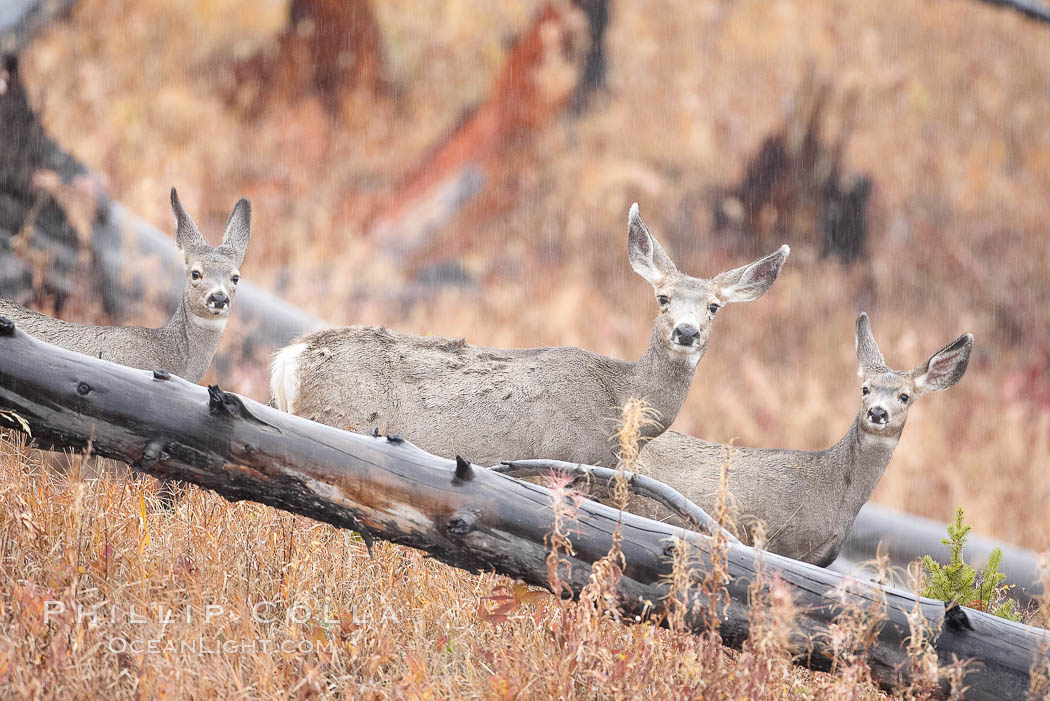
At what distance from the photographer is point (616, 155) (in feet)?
A: 47.2

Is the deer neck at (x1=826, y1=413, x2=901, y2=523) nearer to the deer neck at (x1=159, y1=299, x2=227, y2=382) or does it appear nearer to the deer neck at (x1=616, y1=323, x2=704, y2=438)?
the deer neck at (x1=616, y1=323, x2=704, y2=438)

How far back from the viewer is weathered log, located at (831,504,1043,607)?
26.6 feet

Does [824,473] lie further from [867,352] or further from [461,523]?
[461,523]

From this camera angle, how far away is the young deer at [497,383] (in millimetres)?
5883

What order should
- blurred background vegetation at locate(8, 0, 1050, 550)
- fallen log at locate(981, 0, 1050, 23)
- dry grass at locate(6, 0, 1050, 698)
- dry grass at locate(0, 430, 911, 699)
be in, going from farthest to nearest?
blurred background vegetation at locate(8, 0, 1050, 550) < dry grass at locate(6, 0, 1050, 698) < fallen log at locate(981, 0, 1050, 23) < dry grass at locate(0, 430, 911, 699)

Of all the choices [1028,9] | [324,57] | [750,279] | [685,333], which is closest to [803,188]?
[1028,9]

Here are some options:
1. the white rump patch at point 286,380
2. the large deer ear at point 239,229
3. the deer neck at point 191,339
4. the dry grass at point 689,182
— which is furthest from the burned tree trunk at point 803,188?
the white rump patch at point 286,380

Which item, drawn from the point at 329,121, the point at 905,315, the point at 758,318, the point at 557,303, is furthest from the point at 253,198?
the point at 905,315

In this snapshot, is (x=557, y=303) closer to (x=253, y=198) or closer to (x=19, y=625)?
(x=253, y=198)

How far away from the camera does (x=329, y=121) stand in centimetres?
1491

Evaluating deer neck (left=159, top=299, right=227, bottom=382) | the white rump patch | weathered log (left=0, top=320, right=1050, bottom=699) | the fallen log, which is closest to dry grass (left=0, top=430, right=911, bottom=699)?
weathered log (left=0, top=320, right=1050, bottom=699)

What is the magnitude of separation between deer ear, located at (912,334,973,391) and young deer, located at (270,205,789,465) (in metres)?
0.96

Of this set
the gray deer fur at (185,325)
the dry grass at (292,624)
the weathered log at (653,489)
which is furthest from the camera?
the gray deer fur at (185,325)

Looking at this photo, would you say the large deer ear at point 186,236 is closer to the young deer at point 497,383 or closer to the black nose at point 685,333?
the young deer at point 497,383
